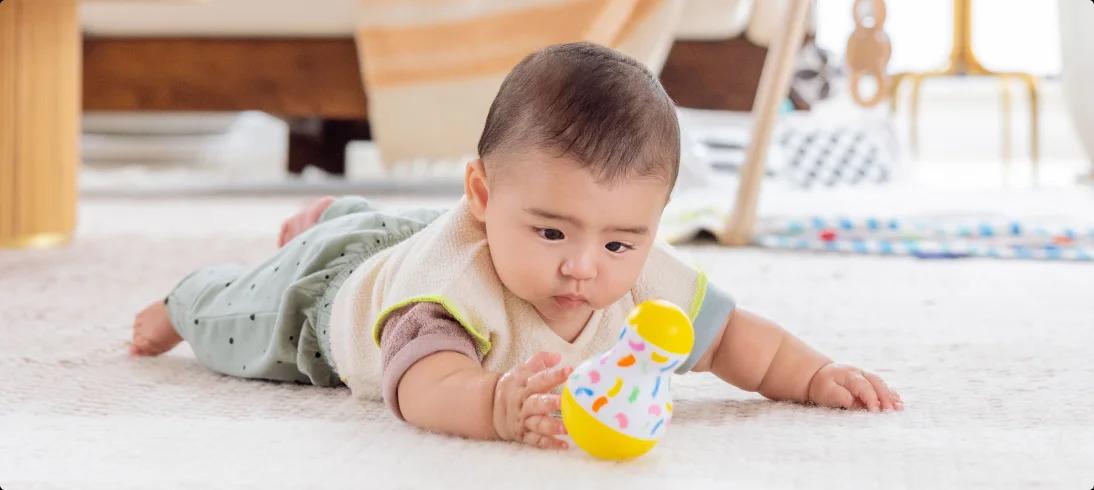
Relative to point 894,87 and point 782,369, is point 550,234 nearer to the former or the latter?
point 782,369

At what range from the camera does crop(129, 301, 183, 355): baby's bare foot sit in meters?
0.92

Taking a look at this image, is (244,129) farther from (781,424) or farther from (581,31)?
(781,424)

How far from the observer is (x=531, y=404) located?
1.98 ft

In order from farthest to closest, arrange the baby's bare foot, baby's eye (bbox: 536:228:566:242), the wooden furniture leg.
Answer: the wooden furniture leg, the baby's bare foot, baby's eye (bbox: 536:228:566:242)

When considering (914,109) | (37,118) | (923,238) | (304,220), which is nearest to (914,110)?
(914,109)

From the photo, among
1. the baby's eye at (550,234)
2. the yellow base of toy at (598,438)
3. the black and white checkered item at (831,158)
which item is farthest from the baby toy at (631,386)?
the black and white checkered item at (831,158)

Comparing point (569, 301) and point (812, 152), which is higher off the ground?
point (569, 301)

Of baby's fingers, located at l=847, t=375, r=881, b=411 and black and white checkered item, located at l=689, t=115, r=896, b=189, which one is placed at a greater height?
baby's fingers, located at l=847, t=375, r=881, b=411

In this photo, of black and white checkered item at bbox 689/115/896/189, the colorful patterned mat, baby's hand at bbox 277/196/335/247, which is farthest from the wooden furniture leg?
black and white checkered item at bbox 689/115/896/189

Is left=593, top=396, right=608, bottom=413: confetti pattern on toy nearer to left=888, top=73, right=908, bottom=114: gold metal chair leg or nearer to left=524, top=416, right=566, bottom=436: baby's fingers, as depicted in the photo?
left=524, top=416, right=566, bottom=436: baby's fingers

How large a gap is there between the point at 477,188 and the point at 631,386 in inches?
7.2

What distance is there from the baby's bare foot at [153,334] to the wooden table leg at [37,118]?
2.42 feet

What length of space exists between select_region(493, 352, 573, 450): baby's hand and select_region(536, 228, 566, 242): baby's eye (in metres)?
0.08

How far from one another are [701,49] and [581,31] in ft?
1.40
